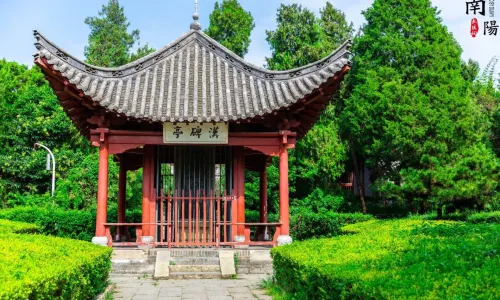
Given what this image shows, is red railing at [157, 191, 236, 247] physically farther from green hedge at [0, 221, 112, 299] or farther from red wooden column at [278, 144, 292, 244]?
green hedge at [0, 221, 112, 299]

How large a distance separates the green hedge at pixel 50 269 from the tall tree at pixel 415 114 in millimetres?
13785

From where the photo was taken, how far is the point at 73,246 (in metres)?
7.71

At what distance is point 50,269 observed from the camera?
17.8 feet

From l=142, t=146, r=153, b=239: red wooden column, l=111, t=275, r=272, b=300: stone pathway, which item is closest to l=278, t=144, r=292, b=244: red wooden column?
l=111, t=275, r=272, b=300: stone pathway

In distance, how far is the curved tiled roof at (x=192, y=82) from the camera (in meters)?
11.2

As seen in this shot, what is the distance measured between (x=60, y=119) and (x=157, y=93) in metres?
20.4

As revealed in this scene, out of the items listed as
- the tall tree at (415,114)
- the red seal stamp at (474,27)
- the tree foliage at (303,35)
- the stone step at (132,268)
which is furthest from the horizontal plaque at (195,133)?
the tree foliage at (303,35)

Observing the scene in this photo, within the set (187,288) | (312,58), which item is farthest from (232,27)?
(187,288)

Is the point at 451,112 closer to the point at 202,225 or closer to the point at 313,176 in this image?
the point at 313,176

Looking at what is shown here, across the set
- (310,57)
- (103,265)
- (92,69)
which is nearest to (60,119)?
(310,57)

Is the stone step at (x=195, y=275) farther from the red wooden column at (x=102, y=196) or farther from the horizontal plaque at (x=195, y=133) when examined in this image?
the horizontal plaque at (x=195, y=133)

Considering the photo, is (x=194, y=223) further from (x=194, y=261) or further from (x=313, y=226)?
(x=313, y=226)

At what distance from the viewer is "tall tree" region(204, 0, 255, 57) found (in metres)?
33.5

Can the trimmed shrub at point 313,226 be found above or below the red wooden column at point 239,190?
below
